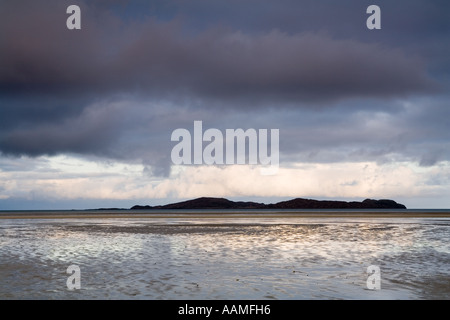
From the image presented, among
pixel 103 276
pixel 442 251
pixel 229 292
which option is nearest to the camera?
pixel 229 292

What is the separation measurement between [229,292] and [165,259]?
823 cm

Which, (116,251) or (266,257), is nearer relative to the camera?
(266,257)

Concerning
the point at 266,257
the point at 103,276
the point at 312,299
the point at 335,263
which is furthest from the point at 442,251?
the point at 103,276

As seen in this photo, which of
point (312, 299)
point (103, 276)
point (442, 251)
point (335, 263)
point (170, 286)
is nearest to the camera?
point (312, 299)

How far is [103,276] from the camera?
16.4 m

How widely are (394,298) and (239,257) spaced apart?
9.84 meters

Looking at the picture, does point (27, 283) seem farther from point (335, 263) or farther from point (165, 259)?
point (335, 263)

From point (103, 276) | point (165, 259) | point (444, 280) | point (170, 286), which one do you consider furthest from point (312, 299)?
point (165, 259)

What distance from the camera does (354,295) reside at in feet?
42.3

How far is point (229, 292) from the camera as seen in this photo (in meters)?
13.4

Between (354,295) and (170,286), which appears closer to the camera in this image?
(354,295)

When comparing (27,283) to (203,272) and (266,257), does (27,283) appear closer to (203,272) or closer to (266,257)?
(203,272)

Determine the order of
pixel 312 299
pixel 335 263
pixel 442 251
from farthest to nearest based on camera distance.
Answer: pixel 442 251
pixel 335 263
pixel 312 299

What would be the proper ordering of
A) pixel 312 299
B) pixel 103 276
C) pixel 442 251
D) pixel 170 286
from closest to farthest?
pixel 312 299 < pixel 170 286 < pixel 103 276 < pixel 442 251
